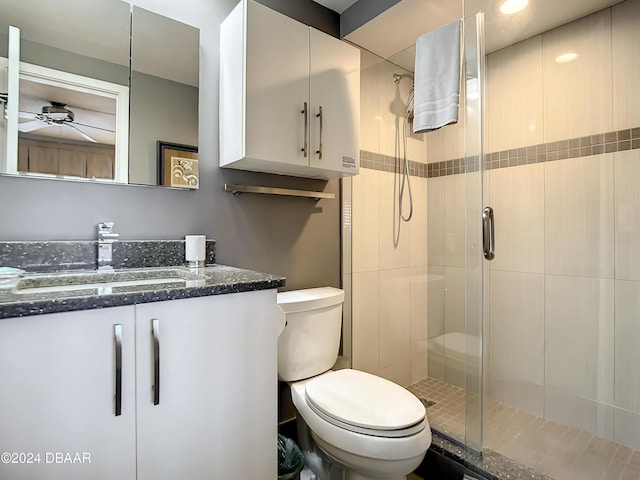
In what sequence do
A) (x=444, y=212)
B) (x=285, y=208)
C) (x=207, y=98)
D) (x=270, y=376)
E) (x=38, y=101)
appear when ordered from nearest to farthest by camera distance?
(x=270, y=376) < (x=38, y=101) < (x=207, y=98) < (x=285, y=208) < (x=444, y=212)

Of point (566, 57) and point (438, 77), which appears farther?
point (566, 57)

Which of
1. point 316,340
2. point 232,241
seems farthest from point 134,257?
point 316,340

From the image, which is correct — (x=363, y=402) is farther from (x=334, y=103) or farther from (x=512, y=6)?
(x=512, y=6)

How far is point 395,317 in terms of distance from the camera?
2.28 m

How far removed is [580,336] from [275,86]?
1.97 m

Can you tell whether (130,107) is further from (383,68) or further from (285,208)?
(383,68)

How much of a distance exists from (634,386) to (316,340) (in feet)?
5.02

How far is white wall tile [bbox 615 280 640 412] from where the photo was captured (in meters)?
1.67

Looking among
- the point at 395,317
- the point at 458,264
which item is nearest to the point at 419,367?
the point at 395,317

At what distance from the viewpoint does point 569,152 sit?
6.07ft

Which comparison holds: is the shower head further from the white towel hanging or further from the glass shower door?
the glass shower door

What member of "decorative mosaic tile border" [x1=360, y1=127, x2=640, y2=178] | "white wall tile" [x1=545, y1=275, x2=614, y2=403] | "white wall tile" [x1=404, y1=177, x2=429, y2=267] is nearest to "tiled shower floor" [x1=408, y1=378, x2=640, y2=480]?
"white wall tile" [x1=545, y1=275, x2=614, y2=403]

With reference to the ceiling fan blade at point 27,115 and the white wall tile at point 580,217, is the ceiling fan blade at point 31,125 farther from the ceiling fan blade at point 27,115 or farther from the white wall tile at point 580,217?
the white wall tile at point 580,217

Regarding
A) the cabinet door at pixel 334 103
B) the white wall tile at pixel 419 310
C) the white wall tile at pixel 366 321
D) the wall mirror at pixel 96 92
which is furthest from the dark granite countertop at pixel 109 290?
the white wall tile at pixel 419 310
